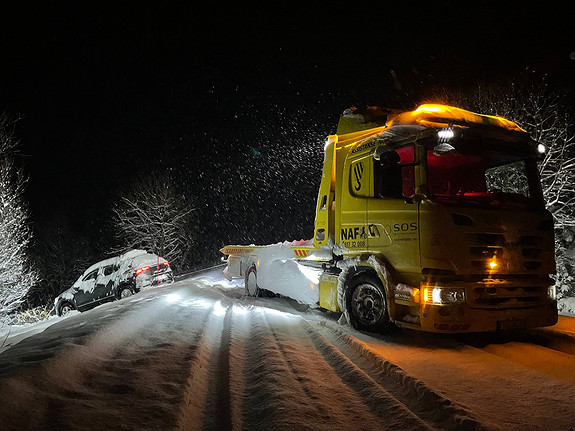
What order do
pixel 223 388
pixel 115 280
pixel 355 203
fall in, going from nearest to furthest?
pixel 223 388 → pixel 355 203 → pixel 115 280

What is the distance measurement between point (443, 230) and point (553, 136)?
10.1 metres

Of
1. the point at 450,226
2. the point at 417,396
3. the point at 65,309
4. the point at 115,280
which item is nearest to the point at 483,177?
the point at 450,226

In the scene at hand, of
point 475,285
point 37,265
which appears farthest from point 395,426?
point 37,265

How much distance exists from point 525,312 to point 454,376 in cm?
192

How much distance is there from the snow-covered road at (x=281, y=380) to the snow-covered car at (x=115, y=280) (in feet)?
24.4

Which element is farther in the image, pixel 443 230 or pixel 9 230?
pixel 9 230

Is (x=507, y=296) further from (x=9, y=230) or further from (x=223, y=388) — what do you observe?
(x=9, y=230)

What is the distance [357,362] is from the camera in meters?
4.79

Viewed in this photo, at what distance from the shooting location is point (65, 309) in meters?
14.8

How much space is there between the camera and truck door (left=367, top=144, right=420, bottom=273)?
216 inches

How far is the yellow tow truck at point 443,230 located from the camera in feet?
17.0

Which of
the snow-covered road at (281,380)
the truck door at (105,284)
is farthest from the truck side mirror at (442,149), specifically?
the truck door at (105,284)

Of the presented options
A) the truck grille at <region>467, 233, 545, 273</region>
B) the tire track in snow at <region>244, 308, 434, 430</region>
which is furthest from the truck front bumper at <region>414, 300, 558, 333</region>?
the tire track in snow at <region>244, 308, 434, 430</region>

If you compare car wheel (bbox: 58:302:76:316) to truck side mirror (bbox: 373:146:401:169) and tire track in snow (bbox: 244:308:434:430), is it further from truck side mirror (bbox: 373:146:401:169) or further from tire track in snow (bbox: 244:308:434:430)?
truck side mirror (bbox: 373:146:401:169)
